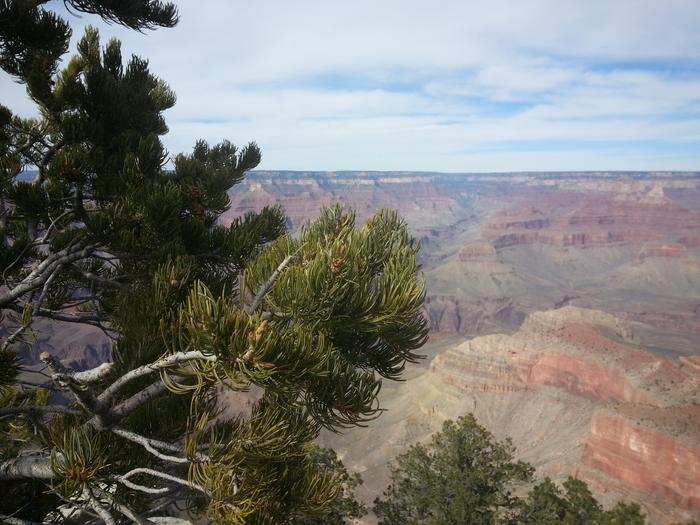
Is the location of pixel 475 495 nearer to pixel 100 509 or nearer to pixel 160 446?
pixel 160 446

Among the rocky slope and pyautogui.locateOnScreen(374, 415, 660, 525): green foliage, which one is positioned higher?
pyautogui.locateOnScreen(374, 415, 660, 525): green foliage

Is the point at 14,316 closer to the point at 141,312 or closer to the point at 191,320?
the point at 141,312

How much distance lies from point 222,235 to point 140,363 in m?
2.29

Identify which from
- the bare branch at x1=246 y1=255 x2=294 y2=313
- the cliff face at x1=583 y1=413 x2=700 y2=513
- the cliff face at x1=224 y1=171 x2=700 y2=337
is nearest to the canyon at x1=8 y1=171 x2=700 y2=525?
the cliff face at x1=583 y1=413 x2=700 y2=513

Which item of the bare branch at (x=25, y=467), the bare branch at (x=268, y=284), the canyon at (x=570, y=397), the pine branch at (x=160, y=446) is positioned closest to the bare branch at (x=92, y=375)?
the pine branch at (x=160, y=446)

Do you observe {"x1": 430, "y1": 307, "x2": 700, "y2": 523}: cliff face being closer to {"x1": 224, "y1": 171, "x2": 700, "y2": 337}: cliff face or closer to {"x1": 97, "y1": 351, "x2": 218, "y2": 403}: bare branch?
{"x1": 97, "y1": 351, "x2": 218, "y2": 403}: bare branch

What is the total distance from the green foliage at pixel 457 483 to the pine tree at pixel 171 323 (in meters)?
11.6

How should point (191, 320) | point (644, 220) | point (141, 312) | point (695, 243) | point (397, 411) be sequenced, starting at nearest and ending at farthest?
1. point (191, 320)
2. point (141, 312)
3. point (397, 411)
4. point (695, 243)
5. point (644, 220)

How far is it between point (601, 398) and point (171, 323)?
43492 mm

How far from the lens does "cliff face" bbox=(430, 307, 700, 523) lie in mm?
25969

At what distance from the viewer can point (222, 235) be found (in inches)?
200

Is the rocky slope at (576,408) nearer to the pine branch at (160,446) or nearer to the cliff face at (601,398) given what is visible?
the cliff face at (601,398)

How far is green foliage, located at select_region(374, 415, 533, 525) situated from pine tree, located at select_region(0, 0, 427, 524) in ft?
38.0

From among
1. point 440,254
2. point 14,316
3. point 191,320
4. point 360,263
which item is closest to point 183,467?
point 191,320
